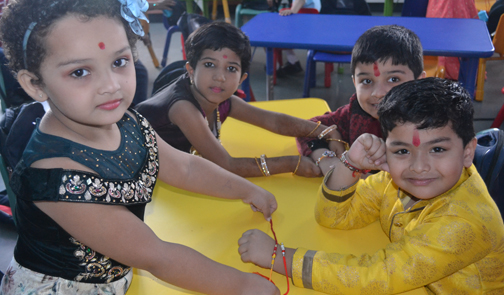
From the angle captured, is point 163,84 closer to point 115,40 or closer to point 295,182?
point 295,182

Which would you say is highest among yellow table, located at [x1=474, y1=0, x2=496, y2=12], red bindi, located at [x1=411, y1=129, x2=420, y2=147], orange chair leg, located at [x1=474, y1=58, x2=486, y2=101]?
red bindi, located at [x1=411, y1=129, x2=420, y2=147]

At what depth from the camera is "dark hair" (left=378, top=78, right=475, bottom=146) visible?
3.16 feet

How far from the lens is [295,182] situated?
1.42 meters

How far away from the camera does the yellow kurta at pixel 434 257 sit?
92cm

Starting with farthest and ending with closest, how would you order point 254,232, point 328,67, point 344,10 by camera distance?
point 328,67 < point 344,10 < point 254,232

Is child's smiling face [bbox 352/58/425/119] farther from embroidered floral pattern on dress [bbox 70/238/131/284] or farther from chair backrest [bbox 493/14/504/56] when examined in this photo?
chair backrest [bbox 493/14/504/56]

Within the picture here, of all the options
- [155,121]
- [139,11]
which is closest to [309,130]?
[155,121]

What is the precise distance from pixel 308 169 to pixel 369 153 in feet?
1.10

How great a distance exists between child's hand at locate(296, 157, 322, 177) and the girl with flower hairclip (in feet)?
1.80

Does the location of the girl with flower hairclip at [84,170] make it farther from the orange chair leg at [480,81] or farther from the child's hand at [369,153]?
the orange chair leg at [480,81]

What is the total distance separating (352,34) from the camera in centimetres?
263

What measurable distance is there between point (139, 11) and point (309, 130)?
94cm

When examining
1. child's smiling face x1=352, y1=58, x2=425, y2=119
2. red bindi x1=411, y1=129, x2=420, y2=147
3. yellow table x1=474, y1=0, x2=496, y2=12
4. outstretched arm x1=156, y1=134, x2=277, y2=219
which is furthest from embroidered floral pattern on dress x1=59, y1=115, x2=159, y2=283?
yellow table x1=474, y1=0, x2=496, y2=12

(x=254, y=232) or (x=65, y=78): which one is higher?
(x=65, y=78)
